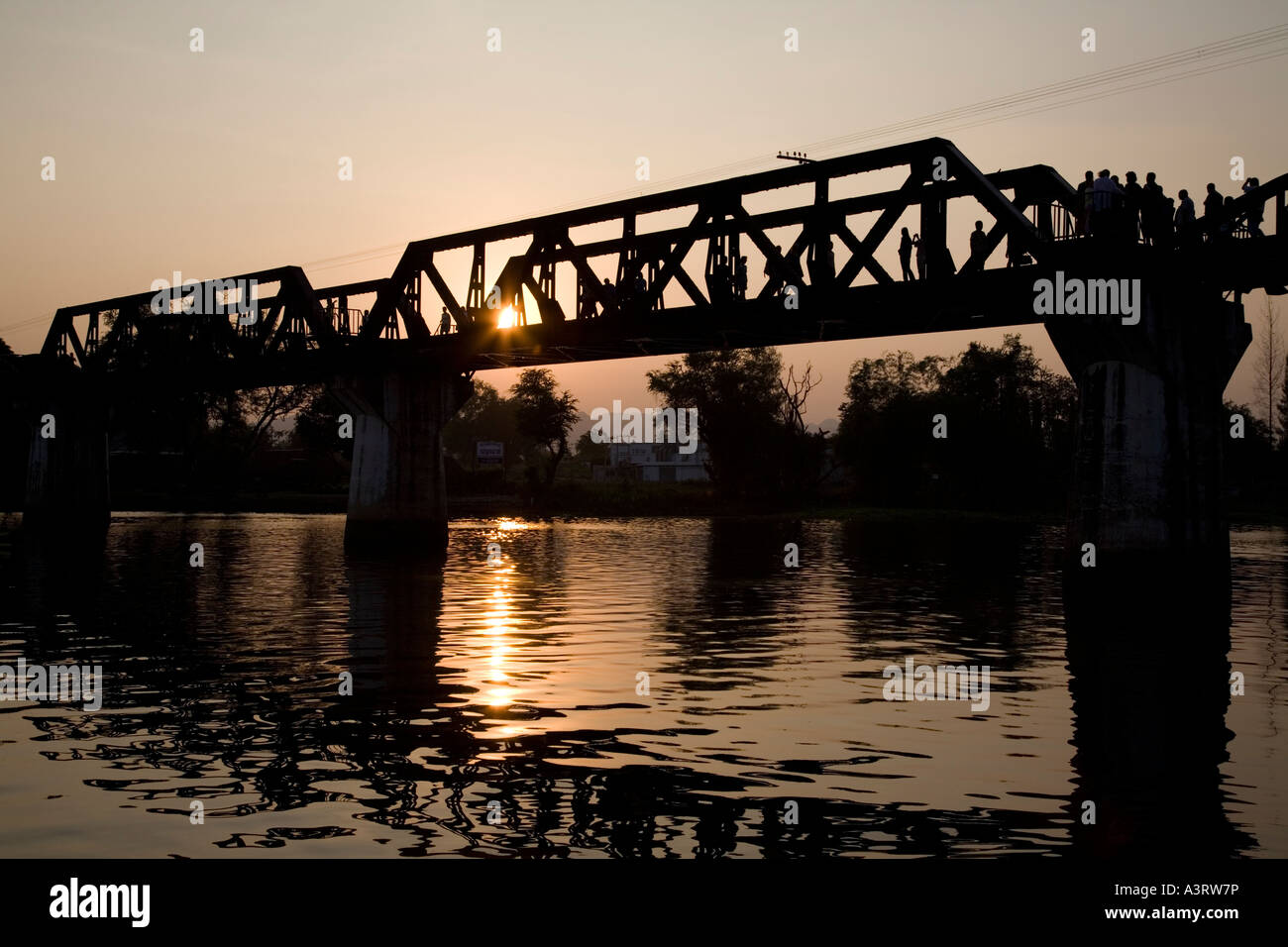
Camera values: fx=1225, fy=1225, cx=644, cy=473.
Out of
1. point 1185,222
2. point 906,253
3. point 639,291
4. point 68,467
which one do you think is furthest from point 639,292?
point 68,467

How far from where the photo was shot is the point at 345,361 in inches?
2154

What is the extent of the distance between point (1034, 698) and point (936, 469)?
118 m

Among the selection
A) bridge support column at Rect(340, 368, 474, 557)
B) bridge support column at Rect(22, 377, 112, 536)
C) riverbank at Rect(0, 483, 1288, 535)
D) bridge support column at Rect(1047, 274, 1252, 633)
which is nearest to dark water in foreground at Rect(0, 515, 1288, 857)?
bridge support column at Rect(1047, 274, 1252, 633)

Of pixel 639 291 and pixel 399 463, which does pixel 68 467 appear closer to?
pixel 399 463

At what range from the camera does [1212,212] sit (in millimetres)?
31516

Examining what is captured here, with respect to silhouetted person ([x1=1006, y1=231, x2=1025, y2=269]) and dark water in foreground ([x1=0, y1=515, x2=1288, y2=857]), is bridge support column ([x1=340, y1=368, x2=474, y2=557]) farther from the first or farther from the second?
silhouetted person ([x1=1006, y1=231, x2=1025, y2=269])

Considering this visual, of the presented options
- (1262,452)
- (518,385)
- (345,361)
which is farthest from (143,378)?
(1262,452)

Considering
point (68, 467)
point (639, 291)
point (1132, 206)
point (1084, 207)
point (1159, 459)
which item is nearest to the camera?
point (1159, 459)

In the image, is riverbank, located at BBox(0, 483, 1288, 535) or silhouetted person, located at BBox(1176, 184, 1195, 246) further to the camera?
riverbank, located at BBox(0, 483, 1288, 535)

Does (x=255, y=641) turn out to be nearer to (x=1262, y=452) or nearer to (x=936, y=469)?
(x=936, y=469)

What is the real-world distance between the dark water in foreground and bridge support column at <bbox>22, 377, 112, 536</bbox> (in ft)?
145

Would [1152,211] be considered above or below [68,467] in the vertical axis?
above

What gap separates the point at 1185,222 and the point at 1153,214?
2.65ft

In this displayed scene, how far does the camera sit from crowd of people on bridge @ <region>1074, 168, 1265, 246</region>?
3105cm
